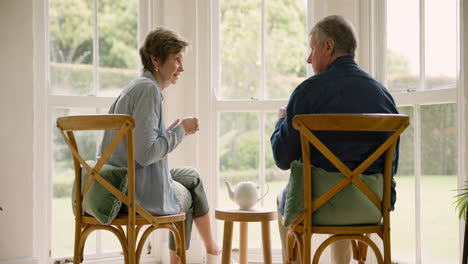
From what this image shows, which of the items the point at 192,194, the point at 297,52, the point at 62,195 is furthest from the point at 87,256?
the point at 297,52

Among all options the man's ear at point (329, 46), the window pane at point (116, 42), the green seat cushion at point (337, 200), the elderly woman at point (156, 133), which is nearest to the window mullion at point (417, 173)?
the man's ear at point (329, 46)

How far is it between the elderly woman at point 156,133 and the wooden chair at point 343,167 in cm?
72

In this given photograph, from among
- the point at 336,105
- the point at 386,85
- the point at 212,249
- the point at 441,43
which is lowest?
the point at 212,249

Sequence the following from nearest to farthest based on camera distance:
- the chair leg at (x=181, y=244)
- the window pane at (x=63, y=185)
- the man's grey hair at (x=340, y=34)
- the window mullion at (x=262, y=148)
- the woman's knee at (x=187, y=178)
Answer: the man's grey hair at (x=340, y=34) < the chair leg at (x=181, y=244) < the woman's knee at (x=187, y=178) < the window pane at (x=63, y=185) < the window mullion at (x=262, y=148)

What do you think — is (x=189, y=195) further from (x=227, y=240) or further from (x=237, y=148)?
(x=237, y=148)

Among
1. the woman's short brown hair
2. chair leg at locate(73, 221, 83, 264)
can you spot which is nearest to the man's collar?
the woman's short brown hair

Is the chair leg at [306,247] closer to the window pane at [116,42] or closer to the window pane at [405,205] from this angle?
the window pane at [405,205]

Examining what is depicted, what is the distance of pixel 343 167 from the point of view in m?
2.41

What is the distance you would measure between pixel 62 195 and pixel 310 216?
2192 millimetres

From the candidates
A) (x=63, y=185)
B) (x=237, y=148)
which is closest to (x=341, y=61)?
(x=237, y=148)

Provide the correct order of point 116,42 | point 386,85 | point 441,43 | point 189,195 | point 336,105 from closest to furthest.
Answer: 1. point 336,105
2. point 189,195
3. point 441,43
4. point 386,85
5. point 116,42

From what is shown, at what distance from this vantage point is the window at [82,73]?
13.2 ft

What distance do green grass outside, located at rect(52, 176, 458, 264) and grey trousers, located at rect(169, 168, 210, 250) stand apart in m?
1.03

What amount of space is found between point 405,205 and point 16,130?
8.15ft
